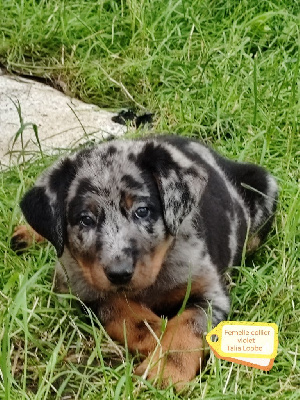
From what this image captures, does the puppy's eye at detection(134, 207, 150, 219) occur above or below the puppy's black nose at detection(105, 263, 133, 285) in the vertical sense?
above

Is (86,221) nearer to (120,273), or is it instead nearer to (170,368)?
(120,273)

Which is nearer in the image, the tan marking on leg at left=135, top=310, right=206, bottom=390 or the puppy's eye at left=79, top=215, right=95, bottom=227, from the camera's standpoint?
the tan marking on leg at left=135, top=310, right=206, bottom=390

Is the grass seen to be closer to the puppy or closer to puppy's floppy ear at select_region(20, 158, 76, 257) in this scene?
the puppy

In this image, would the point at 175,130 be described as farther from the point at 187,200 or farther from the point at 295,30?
the point at 187,200

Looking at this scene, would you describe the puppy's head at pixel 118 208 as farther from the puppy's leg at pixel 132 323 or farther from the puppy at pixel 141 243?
the puppy's leg at pixel 132 323

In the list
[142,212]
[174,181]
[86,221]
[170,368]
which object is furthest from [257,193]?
[170,368]

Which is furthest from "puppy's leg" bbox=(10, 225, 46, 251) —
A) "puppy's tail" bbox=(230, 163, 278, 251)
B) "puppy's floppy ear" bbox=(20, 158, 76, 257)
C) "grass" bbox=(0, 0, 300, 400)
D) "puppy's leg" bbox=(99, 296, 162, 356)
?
"puppy's tail" bbox=(230, 163, 278, 251)

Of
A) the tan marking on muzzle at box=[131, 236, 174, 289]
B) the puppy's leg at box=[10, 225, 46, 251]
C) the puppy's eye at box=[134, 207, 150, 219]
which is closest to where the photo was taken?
the tan marking on muzzle at box=[131, 236, 174, 289]
